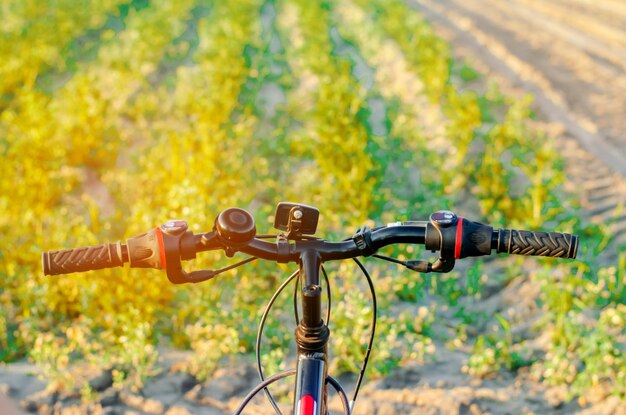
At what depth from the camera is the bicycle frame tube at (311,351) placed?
156 cm

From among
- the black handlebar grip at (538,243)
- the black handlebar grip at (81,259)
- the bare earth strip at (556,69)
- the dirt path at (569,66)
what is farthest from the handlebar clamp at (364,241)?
the bare earth strip at (556,69)

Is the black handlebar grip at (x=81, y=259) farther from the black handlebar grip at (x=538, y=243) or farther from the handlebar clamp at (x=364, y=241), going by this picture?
the black handlebar grip at (x=538, y=243)

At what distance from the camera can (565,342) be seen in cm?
366

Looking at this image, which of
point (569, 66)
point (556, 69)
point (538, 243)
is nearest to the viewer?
point (538, 243)

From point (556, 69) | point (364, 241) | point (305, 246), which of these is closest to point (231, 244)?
point (305, 246)

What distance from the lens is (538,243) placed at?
1543mm

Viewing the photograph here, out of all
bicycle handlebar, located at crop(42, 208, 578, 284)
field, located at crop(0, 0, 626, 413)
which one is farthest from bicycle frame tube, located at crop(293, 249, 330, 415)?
field, located at crop(0, 0, 626, 413)

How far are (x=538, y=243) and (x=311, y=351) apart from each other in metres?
0.57

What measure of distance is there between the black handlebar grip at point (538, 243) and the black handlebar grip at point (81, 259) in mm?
855

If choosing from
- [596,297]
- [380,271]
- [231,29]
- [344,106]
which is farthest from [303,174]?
[231,29]

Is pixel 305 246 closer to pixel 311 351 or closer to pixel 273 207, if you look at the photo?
pixel 311 351

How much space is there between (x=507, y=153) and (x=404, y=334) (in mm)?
3274

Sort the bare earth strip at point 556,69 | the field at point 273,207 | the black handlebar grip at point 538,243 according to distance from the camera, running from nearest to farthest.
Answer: the black handlebar grip at point 538,243 → the field at point 273,207 → the bare earth strip at point 556,69

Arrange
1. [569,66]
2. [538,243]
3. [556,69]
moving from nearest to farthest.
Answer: [538,243], [556,69], [569,66]
